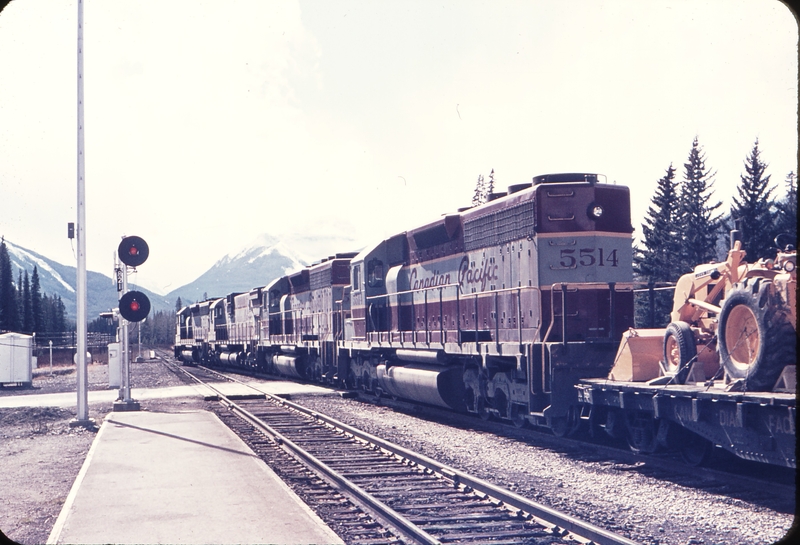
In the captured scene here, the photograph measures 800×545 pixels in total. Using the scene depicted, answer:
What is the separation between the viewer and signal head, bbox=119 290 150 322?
15.3m

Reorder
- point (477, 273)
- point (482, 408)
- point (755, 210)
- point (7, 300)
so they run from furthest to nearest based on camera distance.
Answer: point (7, 300) → point (755, 210) → point (477, 273) → point (482, 408)

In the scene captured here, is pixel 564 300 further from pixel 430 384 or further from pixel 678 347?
pixel 430 384

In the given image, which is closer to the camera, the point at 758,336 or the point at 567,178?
the point at 758,336

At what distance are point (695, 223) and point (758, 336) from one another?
142ft

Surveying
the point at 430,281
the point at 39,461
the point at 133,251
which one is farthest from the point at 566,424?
the point at 133,251

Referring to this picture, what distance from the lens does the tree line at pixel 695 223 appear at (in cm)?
4131

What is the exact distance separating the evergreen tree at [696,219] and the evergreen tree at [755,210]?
2.57 meters

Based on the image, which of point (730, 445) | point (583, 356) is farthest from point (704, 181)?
point (730, 445)

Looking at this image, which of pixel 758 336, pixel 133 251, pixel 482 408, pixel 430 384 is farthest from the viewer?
pixel 133 251

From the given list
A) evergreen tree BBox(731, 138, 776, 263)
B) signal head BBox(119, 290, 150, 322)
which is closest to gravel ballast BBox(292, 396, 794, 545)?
signal head BBox(119, 290, 150, 322)

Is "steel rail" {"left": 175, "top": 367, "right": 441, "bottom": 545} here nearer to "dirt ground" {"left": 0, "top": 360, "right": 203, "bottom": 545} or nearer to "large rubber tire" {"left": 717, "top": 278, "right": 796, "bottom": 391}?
"dirt ground" {"left": 0, "top": 360, "right": 203, "bottom": 545}

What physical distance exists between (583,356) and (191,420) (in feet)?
26.2

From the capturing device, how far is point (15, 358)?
3067cm

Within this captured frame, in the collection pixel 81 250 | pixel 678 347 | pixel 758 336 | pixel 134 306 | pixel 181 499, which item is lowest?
pixel 181 499
